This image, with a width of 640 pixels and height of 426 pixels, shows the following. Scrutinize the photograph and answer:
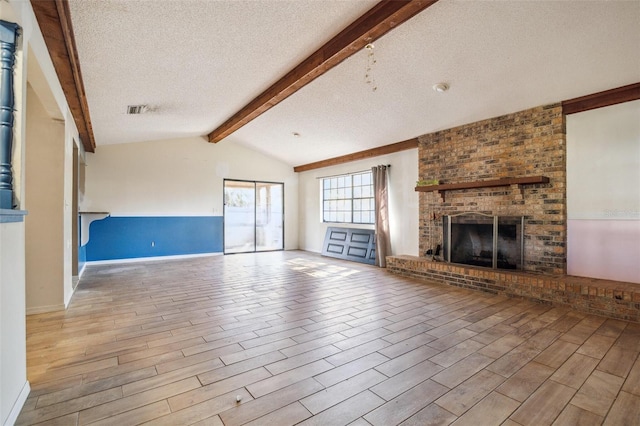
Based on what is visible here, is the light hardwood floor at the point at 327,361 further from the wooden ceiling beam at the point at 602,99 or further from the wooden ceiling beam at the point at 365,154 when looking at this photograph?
the wooden ceiling beam at the point at 365,154

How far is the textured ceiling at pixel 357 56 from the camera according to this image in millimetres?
2811

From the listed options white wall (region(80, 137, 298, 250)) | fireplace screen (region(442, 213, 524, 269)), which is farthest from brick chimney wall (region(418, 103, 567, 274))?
white wall (region(80, 137, 298, 250))

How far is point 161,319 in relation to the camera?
3.41 metres

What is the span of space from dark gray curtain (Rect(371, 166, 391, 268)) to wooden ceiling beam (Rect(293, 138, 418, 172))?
1.32ft

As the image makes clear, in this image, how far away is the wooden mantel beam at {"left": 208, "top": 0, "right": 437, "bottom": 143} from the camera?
2.78 meters

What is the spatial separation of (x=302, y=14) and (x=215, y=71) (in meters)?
1.56

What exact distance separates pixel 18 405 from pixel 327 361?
1.94m

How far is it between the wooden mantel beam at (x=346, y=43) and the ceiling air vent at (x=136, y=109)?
5.69ft

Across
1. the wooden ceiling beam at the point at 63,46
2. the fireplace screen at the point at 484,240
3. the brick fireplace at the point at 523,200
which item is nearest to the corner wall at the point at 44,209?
the wooden ceiling beam at the point at 63,46

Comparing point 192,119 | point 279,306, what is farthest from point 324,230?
point 279,306

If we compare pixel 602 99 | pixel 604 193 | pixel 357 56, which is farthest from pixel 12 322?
pixel 602 99

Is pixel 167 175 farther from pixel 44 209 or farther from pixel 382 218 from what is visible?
pixel 382 218

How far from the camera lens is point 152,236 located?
7531 millimetres

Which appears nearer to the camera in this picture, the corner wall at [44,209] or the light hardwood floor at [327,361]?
the light hardwood floor at [327,361]
